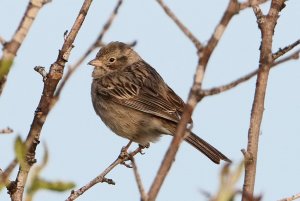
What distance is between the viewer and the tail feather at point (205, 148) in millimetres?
7174

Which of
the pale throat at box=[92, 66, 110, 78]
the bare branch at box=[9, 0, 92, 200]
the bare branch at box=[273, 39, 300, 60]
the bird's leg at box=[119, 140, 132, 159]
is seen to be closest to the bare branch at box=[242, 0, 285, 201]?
the bare branch at box=[273, 39, 300, 60]

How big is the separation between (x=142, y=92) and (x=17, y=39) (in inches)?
265

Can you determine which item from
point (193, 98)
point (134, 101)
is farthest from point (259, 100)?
point (134, 101)

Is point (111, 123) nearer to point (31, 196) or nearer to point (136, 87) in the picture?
point (136, 87)

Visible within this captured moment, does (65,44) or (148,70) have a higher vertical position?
(148,70)

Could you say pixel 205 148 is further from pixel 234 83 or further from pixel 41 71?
pixel 234 83

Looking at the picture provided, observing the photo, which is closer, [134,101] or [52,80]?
[52,80]

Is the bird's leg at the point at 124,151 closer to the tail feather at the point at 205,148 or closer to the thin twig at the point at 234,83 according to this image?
the tail feather at the point at 205,148

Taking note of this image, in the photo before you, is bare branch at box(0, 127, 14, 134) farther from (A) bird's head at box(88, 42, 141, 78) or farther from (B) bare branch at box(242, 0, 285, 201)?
(A) bird's head at box(88, 42, 141, 78)

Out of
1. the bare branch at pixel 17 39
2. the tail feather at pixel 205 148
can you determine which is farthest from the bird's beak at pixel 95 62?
the bare branch at pixel 17 39

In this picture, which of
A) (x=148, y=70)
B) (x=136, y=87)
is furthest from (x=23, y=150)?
(x=148, y=70)

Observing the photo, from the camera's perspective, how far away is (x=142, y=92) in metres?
8.27

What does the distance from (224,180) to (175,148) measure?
136 millimetres

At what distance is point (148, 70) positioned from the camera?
904 centimetres
